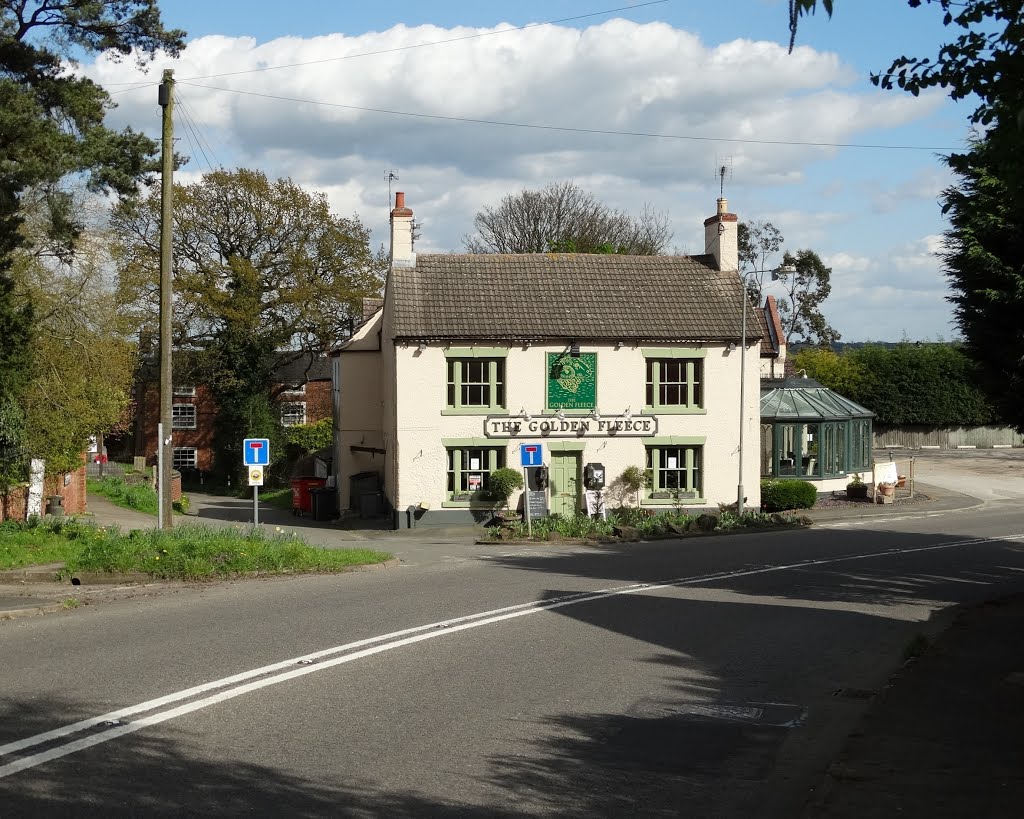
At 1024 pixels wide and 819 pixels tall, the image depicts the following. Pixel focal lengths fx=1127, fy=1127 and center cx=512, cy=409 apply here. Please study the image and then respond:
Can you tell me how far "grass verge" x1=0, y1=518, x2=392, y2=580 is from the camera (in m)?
18.7

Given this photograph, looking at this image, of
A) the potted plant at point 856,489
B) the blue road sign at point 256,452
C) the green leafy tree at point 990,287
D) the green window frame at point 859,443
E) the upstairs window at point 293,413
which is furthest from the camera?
the upstairs window at point 293,413

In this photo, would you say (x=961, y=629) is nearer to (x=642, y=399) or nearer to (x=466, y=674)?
(x=466, y=674)

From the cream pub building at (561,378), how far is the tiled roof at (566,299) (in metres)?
0.05

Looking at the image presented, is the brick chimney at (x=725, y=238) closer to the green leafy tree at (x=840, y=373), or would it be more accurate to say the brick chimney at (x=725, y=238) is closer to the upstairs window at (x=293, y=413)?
the green leafy tree at (x=840, y=373)

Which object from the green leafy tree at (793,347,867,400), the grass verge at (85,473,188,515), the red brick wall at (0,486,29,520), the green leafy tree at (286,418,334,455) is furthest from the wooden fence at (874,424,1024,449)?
the red brick wall at (0,486,29,520)

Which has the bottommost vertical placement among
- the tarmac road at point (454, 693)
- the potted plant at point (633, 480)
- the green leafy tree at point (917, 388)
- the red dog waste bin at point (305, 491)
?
the tarmac road at point (454, 693)

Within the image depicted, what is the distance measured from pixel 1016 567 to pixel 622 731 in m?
16.5

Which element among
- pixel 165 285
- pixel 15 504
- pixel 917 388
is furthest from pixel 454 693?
pixel 917 388

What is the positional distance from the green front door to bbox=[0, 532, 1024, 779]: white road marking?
14.1 meters

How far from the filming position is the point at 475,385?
107 ft

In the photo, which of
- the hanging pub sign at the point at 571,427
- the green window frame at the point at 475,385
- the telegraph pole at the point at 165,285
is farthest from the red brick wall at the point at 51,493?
the hanging pub sign at the point at 571,427

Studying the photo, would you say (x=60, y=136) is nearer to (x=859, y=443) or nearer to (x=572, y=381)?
(x=572, y=381)

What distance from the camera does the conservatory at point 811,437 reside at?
40438mm

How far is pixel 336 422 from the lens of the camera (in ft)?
132
